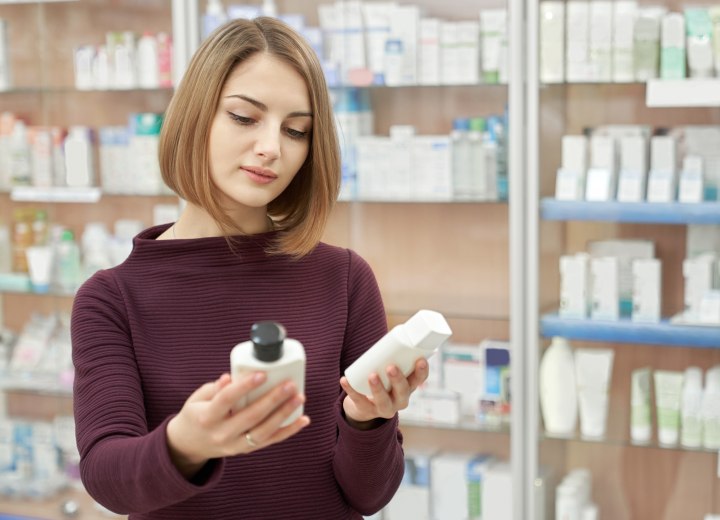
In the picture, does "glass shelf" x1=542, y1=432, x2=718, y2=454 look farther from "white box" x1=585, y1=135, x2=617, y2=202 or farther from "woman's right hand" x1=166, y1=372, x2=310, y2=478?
"woman's right hand" x1=166, y1=372, x2=310, y2=478

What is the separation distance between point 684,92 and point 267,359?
2.02 metres

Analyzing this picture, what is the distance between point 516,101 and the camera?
265cm

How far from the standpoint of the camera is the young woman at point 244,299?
126 centimetres

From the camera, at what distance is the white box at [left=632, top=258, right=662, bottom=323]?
265 cm

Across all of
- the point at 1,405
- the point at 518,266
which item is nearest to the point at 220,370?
the point at 518,266

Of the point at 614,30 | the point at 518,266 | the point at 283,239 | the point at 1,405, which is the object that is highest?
the point at 614,30

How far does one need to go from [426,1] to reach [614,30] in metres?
0.65

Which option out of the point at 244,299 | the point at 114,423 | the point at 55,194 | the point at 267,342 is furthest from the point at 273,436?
the point at 55,194

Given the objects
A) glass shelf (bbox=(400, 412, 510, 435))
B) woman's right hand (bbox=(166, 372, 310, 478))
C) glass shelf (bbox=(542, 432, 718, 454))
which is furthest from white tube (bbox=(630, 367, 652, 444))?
woman's right hand (bbox=(166, 372, 310, 478))

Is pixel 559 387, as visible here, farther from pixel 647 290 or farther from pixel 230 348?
pixel 230 348

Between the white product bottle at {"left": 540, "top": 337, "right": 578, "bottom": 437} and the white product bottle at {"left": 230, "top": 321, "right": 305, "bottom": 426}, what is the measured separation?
1.96m

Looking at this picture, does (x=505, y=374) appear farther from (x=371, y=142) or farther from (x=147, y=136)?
(x=147, y=136)

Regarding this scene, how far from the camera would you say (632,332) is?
2.65m

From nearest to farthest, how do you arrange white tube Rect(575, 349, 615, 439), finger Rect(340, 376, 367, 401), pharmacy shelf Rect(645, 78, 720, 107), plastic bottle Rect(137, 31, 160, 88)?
finger Rect(340, 376, 367, 401) < pharmacy shelf Rect(645, 78, 720, 107) < white tube Rect(575, 349, 615, 439) < plastic bottle Rect(137, 31, 160, 88)
